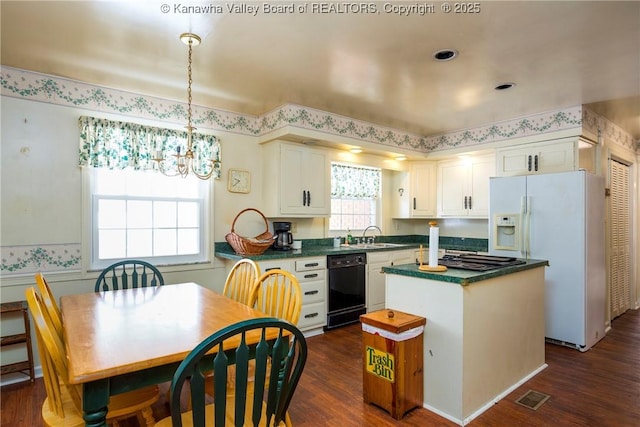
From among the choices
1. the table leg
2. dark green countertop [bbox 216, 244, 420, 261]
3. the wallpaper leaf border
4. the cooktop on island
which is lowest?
the table leg

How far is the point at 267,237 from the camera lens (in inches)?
Answer: 158

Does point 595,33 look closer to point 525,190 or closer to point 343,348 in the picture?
point 525,190

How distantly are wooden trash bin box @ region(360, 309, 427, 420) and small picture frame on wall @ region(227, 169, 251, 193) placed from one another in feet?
7.39

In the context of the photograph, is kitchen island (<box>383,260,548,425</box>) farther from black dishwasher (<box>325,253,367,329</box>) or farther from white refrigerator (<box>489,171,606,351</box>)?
black dishwasher (<box>325,253,367,329</box>)

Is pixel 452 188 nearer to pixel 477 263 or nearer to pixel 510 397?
pixel 477 263

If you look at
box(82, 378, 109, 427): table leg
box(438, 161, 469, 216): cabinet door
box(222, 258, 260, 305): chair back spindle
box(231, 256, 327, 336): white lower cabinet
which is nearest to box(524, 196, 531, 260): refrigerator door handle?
box(438, 161, 469, 216): cabinet door

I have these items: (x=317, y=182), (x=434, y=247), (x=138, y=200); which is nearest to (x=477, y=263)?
(x=434, y=247)

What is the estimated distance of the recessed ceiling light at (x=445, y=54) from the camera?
8.22 feet

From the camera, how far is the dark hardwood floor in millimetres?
2236

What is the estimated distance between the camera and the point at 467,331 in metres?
2.21

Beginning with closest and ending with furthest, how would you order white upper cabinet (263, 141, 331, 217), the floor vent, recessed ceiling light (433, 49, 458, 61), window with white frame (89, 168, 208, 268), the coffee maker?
the floor vent < recessed ceiling light (433, 49, 458, 61) < window with white frame (89, 168, 208, 268) < white upper cabinet (263, 141, 331, 217) < the coffee maker

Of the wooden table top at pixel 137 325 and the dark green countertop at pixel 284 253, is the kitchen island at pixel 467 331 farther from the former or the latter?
the dark green countertop at pixel 284 253

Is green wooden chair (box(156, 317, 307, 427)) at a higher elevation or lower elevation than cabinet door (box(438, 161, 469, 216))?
lower

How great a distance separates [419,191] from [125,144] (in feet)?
12.7
